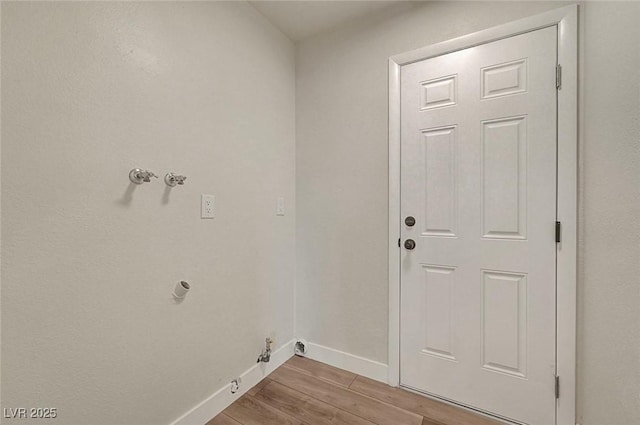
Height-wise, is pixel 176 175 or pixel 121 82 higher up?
pixel 121 82

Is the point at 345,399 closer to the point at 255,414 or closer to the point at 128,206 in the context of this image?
the point at 255,414

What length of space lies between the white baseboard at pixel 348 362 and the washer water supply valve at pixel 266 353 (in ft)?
1.19

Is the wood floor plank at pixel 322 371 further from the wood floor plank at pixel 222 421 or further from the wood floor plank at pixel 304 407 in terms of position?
the wood floor plank at pixel 222 421

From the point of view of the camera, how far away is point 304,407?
150 cm

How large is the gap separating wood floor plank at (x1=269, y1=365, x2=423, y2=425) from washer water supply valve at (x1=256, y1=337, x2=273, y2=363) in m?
0.15

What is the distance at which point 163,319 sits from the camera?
1226 millimetres

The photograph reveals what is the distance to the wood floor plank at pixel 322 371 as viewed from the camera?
175 cm

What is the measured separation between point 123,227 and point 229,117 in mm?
835

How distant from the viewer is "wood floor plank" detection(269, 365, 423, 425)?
142cm

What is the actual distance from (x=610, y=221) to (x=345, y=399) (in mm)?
1584

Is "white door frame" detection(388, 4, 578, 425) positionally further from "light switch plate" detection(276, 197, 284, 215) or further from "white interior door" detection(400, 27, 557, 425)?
"light switch plate" detection(276, 197, 284, 215)

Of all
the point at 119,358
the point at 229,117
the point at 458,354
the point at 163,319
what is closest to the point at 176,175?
the point at 229,117

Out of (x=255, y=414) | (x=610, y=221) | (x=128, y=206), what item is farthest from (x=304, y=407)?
(x=610, y=221)

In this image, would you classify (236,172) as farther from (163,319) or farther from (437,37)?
(437,37)
